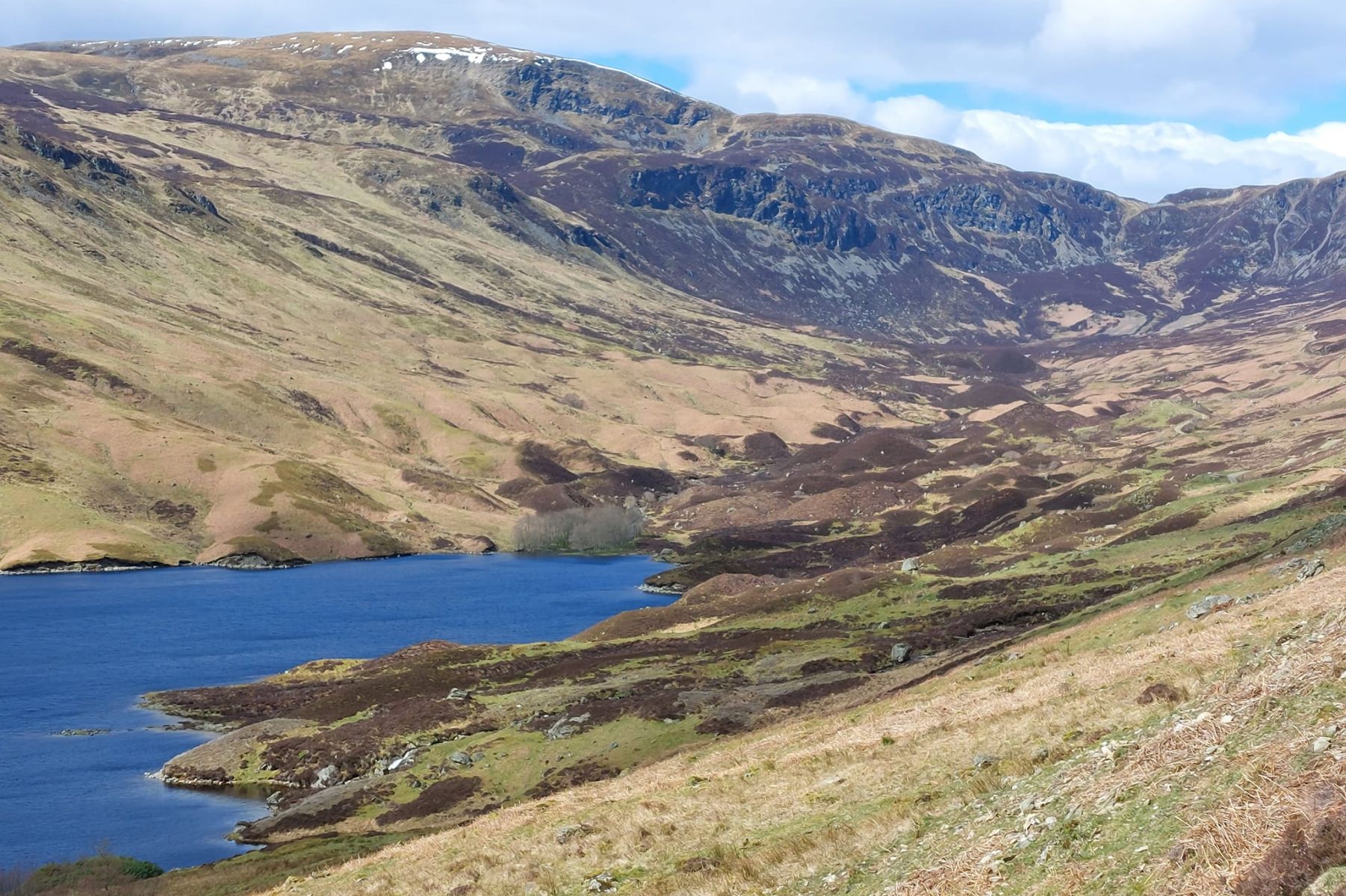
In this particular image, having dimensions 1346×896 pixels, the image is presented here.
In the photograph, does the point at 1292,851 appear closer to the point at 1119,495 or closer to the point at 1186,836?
the point at 1186,836

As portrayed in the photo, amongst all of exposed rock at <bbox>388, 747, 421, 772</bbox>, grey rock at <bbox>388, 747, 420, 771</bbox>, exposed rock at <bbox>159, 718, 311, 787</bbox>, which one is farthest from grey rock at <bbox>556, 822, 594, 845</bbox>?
exposed rock at <bbox>159, 718, 311, 787</bbox>

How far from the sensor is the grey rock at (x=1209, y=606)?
5141 cm

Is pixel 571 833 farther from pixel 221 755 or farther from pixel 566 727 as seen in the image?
pixel 221 755

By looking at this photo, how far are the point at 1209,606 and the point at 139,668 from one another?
424 feet

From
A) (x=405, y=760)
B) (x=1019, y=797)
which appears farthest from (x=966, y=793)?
(x=405, y=760)

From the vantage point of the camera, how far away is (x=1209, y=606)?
5334 centimetres

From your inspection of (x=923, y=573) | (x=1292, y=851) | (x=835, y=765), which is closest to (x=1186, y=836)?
(x=1292, y=851)

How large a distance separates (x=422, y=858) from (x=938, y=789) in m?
18.8

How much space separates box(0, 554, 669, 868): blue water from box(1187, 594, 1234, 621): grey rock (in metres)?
60.2

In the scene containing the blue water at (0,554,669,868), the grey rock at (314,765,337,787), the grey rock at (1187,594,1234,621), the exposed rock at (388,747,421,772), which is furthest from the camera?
the grey rock at (314,765,337,787)

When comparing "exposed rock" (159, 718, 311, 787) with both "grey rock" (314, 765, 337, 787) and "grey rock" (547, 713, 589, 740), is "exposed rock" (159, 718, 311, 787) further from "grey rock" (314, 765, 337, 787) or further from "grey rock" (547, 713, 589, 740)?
"grey rock" (547, 713, 589, 740)

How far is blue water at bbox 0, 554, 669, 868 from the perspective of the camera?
272 ft

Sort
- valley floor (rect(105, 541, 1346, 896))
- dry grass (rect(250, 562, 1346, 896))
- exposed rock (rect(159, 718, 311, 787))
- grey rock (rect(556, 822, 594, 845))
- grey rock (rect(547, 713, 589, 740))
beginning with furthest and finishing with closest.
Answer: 1. exposed rock (rect(159, 718, 311, 787))
2. grey rock (rect(547, 713, 589, 740))
3. grey rock (rect(556, 822, 594, 845))
4. dry grass (rect(250, 562, 1346, 896))
5. valley floor (rect(105, 541, 1346, 896))

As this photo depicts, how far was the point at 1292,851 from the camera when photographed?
14.1m
